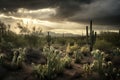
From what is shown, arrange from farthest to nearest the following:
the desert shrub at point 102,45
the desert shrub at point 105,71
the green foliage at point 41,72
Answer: the desert shrub at point 102,45 < the green foliage at point 41,72 < the desert shrub at point 105,71

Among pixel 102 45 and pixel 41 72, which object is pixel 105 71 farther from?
pixel 102 45

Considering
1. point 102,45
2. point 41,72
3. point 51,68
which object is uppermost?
point 102,45

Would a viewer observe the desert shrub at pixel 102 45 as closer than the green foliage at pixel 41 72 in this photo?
No

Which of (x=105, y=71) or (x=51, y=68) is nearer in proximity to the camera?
(x=105, y=71)

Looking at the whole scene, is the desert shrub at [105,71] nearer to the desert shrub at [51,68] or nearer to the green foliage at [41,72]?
the desert shrub at [51,68]

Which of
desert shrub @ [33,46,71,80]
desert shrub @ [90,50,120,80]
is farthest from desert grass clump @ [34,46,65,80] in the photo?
desert shrub @ [90,50,120,80]

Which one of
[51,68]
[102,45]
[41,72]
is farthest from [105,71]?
[102,45]

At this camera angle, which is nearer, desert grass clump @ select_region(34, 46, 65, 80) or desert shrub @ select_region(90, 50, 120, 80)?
desert shrub @ select_region(90, 50, 120, 80)

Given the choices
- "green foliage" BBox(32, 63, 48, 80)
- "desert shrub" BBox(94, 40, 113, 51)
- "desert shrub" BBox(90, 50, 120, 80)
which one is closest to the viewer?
"desert shrub" BBox(90, 50, 120, 80)

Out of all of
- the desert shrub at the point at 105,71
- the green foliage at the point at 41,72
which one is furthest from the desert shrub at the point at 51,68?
the desert shrub at the point at 105,71

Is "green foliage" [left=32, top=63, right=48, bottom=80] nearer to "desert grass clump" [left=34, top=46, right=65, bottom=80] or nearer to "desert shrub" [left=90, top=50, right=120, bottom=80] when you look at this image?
"desert grass clump" [left=34, top=46, right=65, bottom=80]

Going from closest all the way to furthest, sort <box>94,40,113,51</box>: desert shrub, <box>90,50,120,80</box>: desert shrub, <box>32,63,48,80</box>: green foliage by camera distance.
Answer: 1. <box>90,50,120,80</box>: desert shrub
2. <box>32,63,48,80</box>: green foliage
3. <box>94,40,113,51</box>: desert shrub

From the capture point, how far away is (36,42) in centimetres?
3350

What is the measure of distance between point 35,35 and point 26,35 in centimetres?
147
